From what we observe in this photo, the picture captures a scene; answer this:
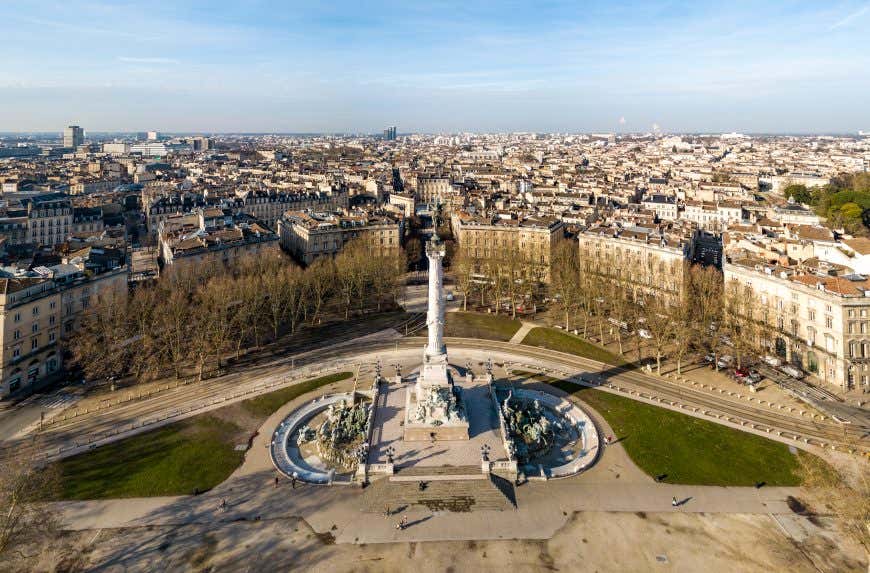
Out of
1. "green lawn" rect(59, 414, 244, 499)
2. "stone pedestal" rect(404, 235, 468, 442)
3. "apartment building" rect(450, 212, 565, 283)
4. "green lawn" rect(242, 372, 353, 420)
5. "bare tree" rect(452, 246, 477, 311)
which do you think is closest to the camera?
"green lawn" rect(59, 414, 244, 499)

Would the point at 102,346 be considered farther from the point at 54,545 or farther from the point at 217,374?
the point at 54,545

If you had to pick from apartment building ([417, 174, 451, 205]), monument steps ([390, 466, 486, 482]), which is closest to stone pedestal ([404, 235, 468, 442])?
monument steps ([390, 466, 486, 482])

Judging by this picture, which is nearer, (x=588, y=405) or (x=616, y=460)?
(x=616, y=460)

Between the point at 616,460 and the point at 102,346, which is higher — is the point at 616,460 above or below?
below

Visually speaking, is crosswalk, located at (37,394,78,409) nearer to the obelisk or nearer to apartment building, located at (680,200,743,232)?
the obelisk

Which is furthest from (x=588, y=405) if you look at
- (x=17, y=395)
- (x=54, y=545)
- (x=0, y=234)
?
(x=0, y=234)

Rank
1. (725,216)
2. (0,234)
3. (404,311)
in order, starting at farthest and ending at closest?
1. (725,216)
2. (0,234)
3. (404,311)

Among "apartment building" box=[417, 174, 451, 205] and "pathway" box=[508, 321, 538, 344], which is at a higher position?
"apartment building" box=[417, 174, 451, 205]

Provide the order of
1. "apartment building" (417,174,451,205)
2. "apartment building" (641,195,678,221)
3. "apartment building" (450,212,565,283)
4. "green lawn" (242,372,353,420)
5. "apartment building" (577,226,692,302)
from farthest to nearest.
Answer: "apartment building" (417,174,451,205)
"apartment building" (641,195,678,221)
"apartment building" (450,212,565,283)
"apartment building" (577,226,692,302)
"green lawn" (242,372,353,420)

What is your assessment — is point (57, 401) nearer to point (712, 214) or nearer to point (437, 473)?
point (437, 473)

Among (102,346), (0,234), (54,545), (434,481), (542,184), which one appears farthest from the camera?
(542,184)
